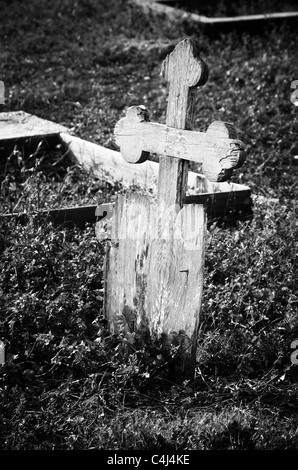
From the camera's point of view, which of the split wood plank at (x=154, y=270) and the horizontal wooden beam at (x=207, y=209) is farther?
the horizontal wooden beam at (x=207, y=209)

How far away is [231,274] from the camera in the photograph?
4844 mm

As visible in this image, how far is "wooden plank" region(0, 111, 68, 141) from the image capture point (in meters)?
7.03

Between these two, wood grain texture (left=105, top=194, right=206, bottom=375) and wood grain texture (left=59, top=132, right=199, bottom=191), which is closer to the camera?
wood grain texture (left=105, top=194, right=206, bottom=375)

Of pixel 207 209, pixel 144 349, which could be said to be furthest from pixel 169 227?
pixel 207 209

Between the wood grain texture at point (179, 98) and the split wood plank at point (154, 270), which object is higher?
the wood grain texture at point (179, 98)

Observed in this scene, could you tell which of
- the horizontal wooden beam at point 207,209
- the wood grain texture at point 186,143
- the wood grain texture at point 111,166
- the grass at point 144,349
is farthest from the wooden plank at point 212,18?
the wood grain texture at point 186,143

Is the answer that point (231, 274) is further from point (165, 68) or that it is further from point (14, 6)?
point (14, 6)

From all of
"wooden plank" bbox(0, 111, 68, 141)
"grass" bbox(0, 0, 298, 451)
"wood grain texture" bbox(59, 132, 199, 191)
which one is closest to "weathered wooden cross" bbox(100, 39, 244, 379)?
"grass" bbox(0, 0, 298, 451)

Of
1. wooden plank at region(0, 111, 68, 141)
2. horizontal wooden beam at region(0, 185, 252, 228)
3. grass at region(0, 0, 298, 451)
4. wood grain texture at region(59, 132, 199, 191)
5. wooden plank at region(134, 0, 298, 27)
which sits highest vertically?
wooden plank at region(134, 0, 298, 27)

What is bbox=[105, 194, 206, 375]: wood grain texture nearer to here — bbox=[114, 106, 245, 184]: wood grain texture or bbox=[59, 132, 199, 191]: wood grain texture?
bbox=[114, 106, 245, 184]: wood grain texture

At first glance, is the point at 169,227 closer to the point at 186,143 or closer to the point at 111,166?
the point at 186,143

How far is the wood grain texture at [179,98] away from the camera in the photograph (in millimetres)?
3768

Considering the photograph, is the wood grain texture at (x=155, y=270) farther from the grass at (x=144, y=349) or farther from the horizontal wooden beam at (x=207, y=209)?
the horizontal wooden beam at (x=207, y=209)
